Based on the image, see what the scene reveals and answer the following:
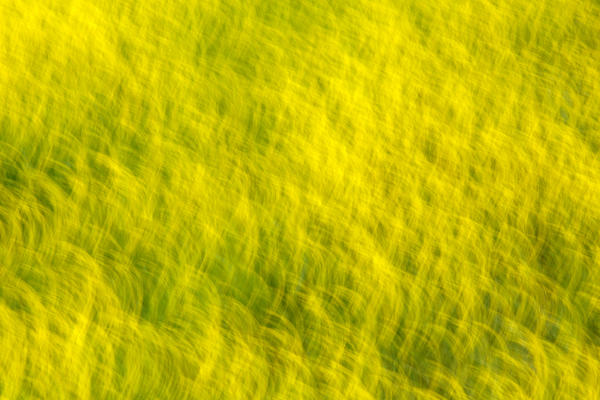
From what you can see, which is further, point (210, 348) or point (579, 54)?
point (579, 54)

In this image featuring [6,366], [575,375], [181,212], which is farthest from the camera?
[181,212]

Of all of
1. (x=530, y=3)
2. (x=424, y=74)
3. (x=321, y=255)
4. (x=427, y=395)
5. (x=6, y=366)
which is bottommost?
(x=6, y=366)

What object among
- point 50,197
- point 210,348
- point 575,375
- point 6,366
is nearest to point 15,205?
point 50,197

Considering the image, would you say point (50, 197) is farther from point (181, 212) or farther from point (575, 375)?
point (575, 375)

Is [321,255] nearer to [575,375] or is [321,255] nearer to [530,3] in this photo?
[575,375]

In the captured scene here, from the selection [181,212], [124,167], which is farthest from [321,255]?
[124,167]

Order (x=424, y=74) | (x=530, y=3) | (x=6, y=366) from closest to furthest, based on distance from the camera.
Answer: (x=6, y=366)
(x=424, y=74)
(x=530, y=3)

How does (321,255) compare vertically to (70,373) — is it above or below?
above
